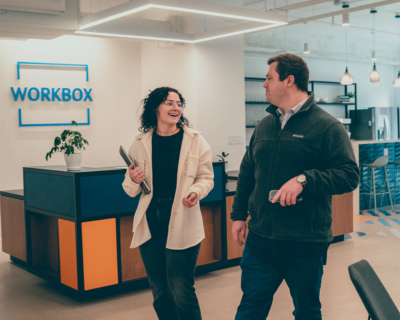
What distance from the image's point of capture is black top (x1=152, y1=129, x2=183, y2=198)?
101 inches

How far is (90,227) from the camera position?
384 centimetres

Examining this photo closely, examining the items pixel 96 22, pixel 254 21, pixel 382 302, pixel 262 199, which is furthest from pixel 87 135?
pixel 382 302

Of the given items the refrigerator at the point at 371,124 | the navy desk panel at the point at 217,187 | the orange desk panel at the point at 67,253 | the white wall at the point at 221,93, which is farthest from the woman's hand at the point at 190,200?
the refrigerator at the point at 371,124

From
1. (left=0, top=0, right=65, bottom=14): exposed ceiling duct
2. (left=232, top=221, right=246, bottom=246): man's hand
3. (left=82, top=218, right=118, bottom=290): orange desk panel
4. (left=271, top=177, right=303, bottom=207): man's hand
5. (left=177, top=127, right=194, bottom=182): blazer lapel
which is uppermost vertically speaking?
(left=0, top=0, right=65, bottom=14): exposed ceiling duct

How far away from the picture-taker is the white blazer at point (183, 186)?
2.52 meters

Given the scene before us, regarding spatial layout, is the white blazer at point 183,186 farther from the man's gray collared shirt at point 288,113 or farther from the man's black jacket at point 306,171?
the man's gray collared shirt at point 288,113

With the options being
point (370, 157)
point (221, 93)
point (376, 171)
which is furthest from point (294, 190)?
point (376, 171)

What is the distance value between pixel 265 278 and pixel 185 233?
1.93 feet

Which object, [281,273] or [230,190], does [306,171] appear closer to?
[281,273]

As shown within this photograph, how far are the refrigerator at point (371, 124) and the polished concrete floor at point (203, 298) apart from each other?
→ 6.60 m

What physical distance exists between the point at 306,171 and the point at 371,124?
1009 centimetres

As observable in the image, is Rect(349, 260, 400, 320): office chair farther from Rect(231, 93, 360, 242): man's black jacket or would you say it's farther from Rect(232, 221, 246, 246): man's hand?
Rect(232, 221, 246, 246): man's hand

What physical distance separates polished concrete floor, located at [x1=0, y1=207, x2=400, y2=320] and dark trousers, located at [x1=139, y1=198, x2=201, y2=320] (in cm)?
103

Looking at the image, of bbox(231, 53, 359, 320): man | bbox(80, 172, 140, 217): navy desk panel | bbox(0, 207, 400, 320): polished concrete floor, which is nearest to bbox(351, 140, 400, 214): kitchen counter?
bbox(0, 207, 400, 320): polished concrete floor
